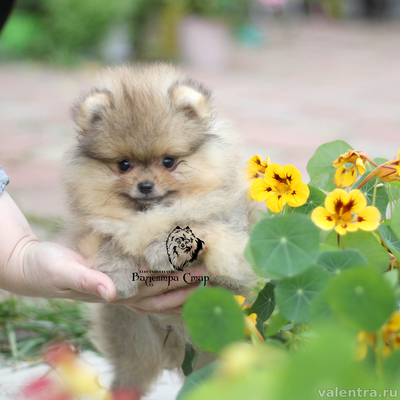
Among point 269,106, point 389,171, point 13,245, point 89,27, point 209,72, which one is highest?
point 389,171

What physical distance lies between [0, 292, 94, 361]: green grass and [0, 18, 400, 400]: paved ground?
0.24 m

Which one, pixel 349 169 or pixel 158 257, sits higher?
pixel 349 169

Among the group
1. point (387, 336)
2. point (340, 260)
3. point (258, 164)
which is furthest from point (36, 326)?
point (387, 336)

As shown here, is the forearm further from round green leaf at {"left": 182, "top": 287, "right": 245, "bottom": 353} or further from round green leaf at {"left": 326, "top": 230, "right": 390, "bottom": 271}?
round green leaf at {"left": 326, "top": 230, "right": 390, "bottom": 271}

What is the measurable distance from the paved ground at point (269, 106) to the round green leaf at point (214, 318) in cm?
129

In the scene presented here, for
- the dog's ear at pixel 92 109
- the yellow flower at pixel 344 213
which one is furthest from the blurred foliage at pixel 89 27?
the yellow flower at pixel 344 213

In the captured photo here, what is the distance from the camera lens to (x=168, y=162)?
1.58 metres

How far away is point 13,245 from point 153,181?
0.58 meters

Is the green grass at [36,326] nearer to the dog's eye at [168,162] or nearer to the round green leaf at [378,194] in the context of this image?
the dog's eye at [168,162]

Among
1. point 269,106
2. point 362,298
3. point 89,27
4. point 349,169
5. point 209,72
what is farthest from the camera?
point 89,27

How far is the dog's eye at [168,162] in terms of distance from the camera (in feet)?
5.17

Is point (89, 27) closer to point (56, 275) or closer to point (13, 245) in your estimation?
point (13, 245)

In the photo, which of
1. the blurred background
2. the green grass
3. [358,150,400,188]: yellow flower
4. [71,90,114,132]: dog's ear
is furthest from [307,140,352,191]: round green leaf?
the blurred background

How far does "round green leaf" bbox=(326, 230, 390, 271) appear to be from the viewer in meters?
1.28
